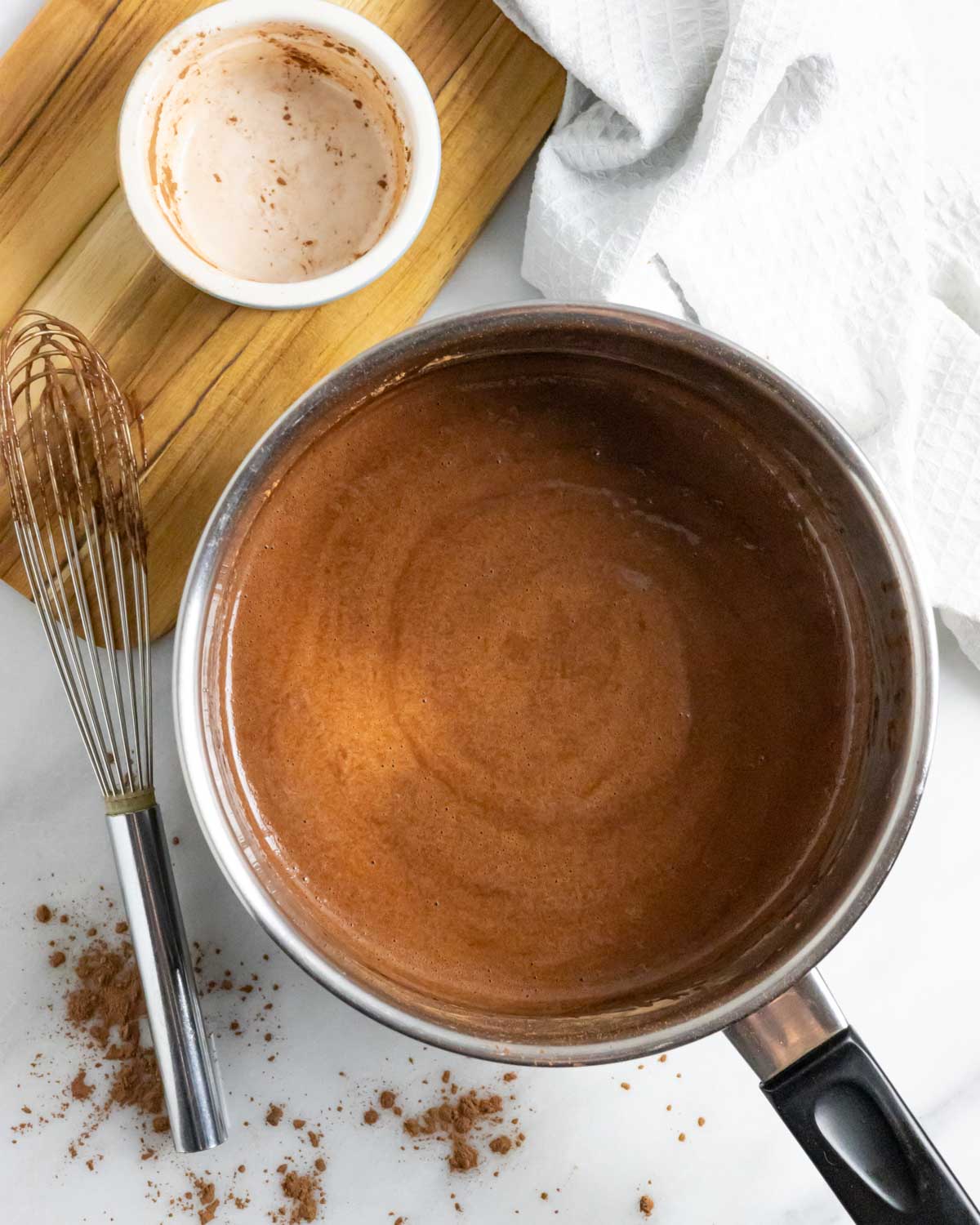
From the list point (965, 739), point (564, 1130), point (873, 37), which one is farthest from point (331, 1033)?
point (873, 37)

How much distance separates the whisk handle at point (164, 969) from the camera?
2.76 ft

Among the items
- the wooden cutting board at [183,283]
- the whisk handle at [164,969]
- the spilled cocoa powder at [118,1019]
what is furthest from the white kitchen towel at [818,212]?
the spilled cocoa powder at [118,1019]

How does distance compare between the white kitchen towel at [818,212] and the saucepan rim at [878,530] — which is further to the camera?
the white kitchen towel at [818,212]

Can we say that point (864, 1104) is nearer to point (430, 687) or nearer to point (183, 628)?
point (430, 687)

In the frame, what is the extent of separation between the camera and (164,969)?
84cm

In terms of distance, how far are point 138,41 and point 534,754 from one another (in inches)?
26.6

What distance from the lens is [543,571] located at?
0.88m

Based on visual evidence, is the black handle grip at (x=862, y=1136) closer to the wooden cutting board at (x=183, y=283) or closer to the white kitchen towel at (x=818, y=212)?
the white kitchen towel at (x=818, y=212)

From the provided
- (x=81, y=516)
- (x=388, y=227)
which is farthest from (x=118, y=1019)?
(x=388, y=227)

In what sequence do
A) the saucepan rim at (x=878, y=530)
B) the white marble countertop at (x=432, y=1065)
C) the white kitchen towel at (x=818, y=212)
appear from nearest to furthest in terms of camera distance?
the saucepan rim at (x=878, y=530) < the white kitchen towel at (x=818, y=212) < the white marble countertop at (x=432, y=1065)

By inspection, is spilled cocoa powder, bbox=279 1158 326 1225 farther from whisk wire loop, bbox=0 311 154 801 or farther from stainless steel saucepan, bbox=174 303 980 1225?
whisk wire loop, bbox=0 311 154 801

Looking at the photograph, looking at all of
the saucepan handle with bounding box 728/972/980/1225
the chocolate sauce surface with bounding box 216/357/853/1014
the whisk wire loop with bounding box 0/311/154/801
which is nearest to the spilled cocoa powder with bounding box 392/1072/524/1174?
the chocolate sauce surface with bounding box 216/357/853/1014

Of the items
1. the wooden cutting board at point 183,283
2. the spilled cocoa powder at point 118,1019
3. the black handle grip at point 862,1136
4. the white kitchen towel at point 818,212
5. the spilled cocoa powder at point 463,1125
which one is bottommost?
the black handle grip at point 862,1136

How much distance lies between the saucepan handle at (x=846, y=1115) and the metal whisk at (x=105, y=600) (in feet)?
1.44
